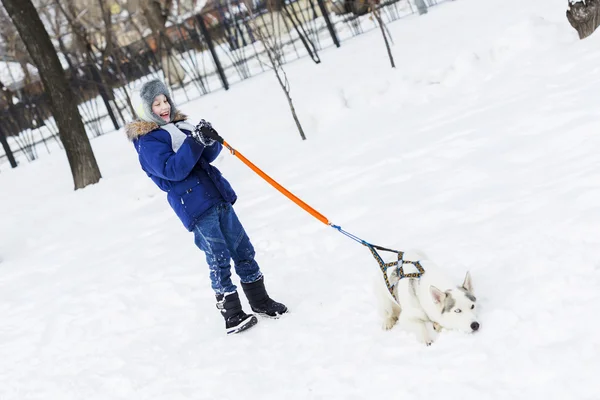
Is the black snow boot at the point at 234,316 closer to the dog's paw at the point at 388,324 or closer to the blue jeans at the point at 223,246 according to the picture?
the blue jeans at the point at 223,246

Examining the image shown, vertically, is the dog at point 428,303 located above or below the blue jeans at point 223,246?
below

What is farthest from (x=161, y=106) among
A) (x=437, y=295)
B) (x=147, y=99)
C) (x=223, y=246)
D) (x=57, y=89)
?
(x=57, y=89)

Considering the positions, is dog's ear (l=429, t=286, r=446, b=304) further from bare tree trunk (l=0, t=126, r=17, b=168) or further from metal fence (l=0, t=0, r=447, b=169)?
bare tree trunk (l=0, t=126, r=17, b=168)

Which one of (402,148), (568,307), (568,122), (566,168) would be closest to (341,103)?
(402,148)

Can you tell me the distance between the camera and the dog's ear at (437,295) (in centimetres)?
326

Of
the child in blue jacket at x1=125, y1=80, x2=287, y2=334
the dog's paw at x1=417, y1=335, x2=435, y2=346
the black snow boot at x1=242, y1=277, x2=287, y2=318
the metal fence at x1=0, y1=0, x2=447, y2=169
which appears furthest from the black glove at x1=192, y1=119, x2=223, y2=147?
the metal fence at x1=0, y1=0, x2=447, y2=169

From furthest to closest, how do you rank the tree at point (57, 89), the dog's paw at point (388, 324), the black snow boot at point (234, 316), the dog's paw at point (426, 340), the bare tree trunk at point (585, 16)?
the tree at point (57, 89)
the bare tree trunk at point (585, 16)
the black snow boot at point (234, 316)
the dog's paw at point (388, 324)
the dog's paw at point (426, 340)

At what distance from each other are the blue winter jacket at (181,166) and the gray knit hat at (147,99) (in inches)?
1.7

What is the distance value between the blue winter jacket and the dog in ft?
4.41

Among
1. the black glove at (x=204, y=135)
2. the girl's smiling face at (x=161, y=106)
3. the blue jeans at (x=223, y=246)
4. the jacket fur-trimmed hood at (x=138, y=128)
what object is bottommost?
the blue jeans at (x=223, y=246)

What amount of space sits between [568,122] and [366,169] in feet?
7.15

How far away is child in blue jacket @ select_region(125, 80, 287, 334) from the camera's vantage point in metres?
3.93

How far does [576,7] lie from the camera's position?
7527 millimetres

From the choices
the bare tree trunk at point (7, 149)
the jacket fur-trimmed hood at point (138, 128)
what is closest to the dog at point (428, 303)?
the jacket fur-trimmed hood at point (138, 128)
